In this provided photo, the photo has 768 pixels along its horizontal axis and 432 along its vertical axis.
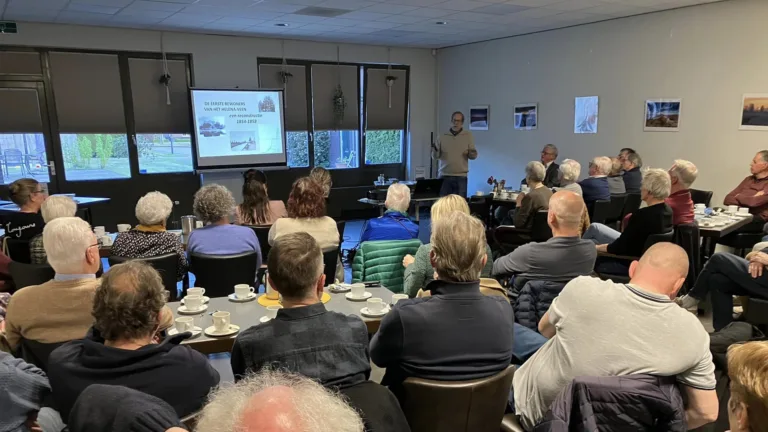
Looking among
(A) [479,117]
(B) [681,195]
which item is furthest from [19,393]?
(A) [479,117]

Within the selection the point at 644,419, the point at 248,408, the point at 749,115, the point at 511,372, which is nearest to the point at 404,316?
the point at 511,372

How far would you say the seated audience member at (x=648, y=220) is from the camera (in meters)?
3.95

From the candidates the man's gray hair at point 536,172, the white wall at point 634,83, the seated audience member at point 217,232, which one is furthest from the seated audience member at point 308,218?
the white wall at point 634,83

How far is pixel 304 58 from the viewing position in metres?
8.83

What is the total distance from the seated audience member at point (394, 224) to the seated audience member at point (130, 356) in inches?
71.6

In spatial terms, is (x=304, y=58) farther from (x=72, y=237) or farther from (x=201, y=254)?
(x=72, y=237)

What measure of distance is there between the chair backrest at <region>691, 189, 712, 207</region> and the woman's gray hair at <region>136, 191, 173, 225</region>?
590 centimetres

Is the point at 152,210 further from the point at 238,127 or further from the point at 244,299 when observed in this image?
the point at 238,127

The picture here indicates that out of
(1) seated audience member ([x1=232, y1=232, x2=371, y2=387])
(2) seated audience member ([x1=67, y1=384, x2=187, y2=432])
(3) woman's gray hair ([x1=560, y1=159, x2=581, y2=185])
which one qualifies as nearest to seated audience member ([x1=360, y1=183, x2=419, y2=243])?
(1) seated audience member ([x1=232, y1=232, x2=371, y2=387])

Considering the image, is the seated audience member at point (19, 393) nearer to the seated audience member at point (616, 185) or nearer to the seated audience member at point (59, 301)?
the seated audience member at point (59, 301)

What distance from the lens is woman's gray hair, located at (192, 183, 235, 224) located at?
3361 millimetres

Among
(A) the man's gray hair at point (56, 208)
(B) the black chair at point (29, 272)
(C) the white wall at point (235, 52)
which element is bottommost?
(B) the black chair at point (29, 272)

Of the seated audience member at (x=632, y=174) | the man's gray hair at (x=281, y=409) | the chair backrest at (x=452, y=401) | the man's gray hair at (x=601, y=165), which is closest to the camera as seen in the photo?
the man's gray hair at (x=281, y=409)

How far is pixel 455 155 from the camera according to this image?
27.5 ft
